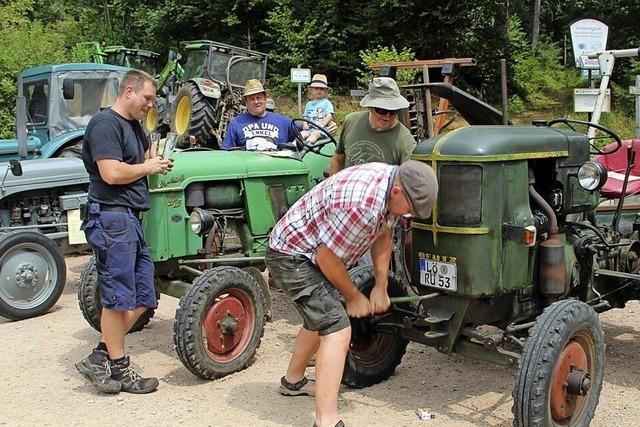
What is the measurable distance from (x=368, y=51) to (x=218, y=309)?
45.9 feet

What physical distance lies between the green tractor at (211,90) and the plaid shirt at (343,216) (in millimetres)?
7543

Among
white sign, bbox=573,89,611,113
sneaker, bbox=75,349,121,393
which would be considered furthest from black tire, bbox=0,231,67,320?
white sign, bbox=573,89,611,113

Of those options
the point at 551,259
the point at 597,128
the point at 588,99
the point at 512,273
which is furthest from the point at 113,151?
the point at 588,99

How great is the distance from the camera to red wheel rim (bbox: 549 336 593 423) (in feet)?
10.4

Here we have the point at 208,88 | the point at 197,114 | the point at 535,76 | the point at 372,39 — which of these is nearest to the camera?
the point at 197,114

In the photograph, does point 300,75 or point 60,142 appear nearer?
point 60,142

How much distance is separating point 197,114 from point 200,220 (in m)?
6.47

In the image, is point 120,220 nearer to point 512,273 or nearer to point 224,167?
point 224,167

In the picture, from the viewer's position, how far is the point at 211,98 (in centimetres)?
1094

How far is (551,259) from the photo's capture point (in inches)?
140

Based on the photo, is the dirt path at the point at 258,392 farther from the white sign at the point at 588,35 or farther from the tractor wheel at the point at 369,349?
the white sign at the point at 588,35

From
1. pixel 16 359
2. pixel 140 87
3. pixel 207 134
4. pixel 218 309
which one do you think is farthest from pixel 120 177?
pixel 207 134

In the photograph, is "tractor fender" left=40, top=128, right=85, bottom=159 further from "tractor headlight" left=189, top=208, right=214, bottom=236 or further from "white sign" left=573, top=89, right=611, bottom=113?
"white sign" left=573, top=89, right=611, bottom=113

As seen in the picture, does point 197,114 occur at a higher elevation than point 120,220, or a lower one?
higher
